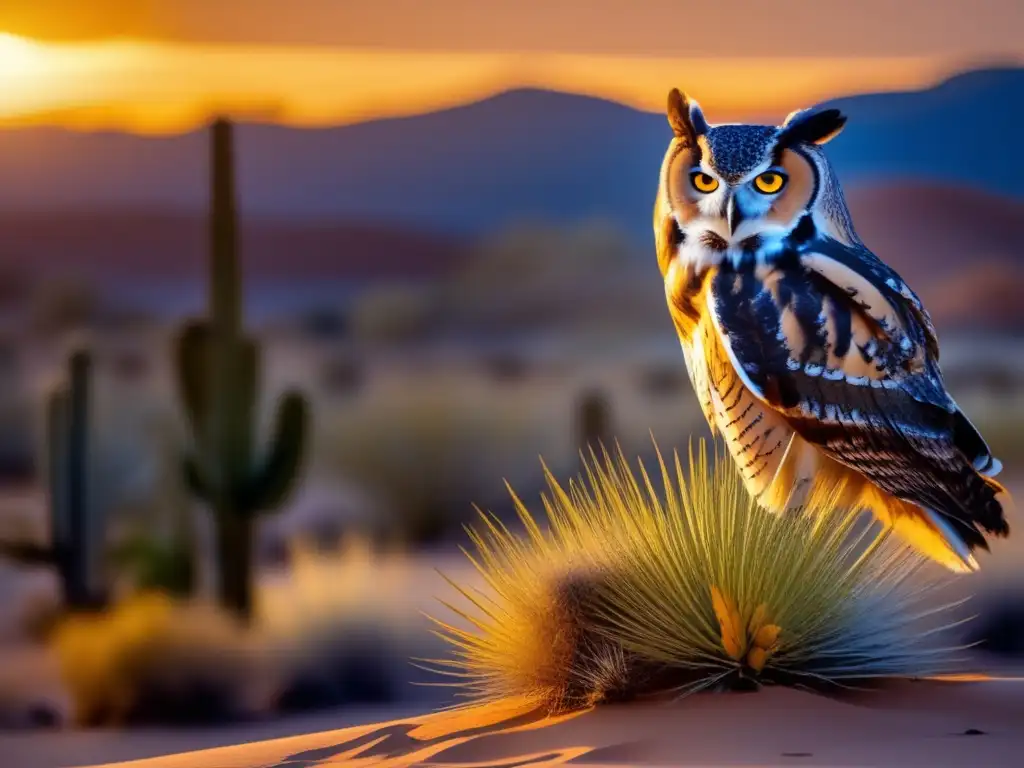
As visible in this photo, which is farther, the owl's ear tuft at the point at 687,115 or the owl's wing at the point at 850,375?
the owl's ear tuft at the point at 687,115

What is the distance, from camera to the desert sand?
4242 mm

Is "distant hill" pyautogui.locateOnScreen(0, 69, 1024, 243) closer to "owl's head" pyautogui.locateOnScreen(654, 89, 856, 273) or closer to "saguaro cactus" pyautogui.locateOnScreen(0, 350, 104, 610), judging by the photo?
"saguaro cactus" pyautogui.locateOnScreen(0, 350, 104, 610)

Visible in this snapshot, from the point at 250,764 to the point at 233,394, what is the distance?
4.31 m

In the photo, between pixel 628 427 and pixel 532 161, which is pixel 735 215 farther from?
pixel 532 161

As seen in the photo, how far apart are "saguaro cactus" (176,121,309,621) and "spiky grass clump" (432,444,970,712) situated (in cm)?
409

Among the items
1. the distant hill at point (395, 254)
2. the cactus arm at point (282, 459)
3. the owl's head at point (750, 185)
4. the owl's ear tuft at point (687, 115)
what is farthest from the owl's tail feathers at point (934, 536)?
the distant hill at point (395, 254)

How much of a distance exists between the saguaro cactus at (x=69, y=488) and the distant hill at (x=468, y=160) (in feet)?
60.3

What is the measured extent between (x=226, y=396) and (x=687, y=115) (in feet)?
15.0

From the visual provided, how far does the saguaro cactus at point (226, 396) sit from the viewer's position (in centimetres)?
898

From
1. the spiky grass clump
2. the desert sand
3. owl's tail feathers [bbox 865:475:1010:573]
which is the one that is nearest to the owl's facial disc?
the spiky grass clump

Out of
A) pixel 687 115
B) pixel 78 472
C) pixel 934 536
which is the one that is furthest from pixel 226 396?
pixel 934 536

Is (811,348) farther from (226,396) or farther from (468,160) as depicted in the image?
(468,160)

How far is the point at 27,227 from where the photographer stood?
33.8 metres

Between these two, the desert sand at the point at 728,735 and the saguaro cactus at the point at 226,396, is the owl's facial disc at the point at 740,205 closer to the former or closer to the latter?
the desert sand at the point at 728,735
